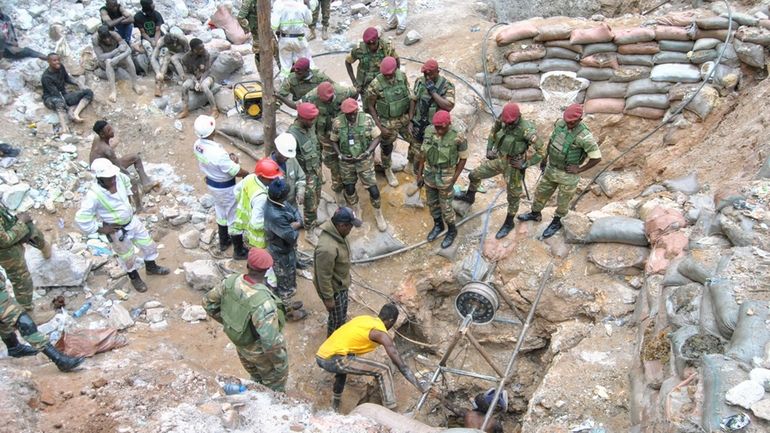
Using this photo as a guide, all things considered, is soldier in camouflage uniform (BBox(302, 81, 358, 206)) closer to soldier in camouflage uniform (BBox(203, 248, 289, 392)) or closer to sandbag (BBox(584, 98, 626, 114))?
soldier in camouflage uniform (BBox(203, 248, 289, 392))

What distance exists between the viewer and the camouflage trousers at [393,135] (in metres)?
6.67

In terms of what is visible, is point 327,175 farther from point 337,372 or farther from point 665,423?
point 665,423

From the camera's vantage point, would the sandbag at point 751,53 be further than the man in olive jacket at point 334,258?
Yes

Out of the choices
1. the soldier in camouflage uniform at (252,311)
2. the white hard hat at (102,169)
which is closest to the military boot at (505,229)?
the soldier in camouflage uniform at (252,311)

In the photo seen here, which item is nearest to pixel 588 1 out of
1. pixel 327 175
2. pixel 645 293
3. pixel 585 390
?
pixel 327 175

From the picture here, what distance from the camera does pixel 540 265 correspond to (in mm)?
6152

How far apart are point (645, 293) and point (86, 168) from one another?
259 inches

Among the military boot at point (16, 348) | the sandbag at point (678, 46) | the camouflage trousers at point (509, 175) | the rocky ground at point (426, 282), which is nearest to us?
the rocky ground at point (426, 282)

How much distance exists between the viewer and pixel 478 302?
506 centimetres

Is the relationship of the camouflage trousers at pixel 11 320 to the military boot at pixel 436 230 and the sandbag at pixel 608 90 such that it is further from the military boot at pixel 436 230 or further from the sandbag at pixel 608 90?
the sandbag at pixel 608 90

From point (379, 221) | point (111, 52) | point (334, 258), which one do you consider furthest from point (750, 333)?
point (111, 52)

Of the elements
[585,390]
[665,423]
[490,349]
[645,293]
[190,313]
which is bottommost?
[490,349]

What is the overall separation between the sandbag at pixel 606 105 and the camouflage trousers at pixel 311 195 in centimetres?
437

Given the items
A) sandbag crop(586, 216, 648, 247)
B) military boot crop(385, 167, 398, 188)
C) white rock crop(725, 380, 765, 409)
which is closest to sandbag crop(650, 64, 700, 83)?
sandbag crop(586, 216, 648, 247)
